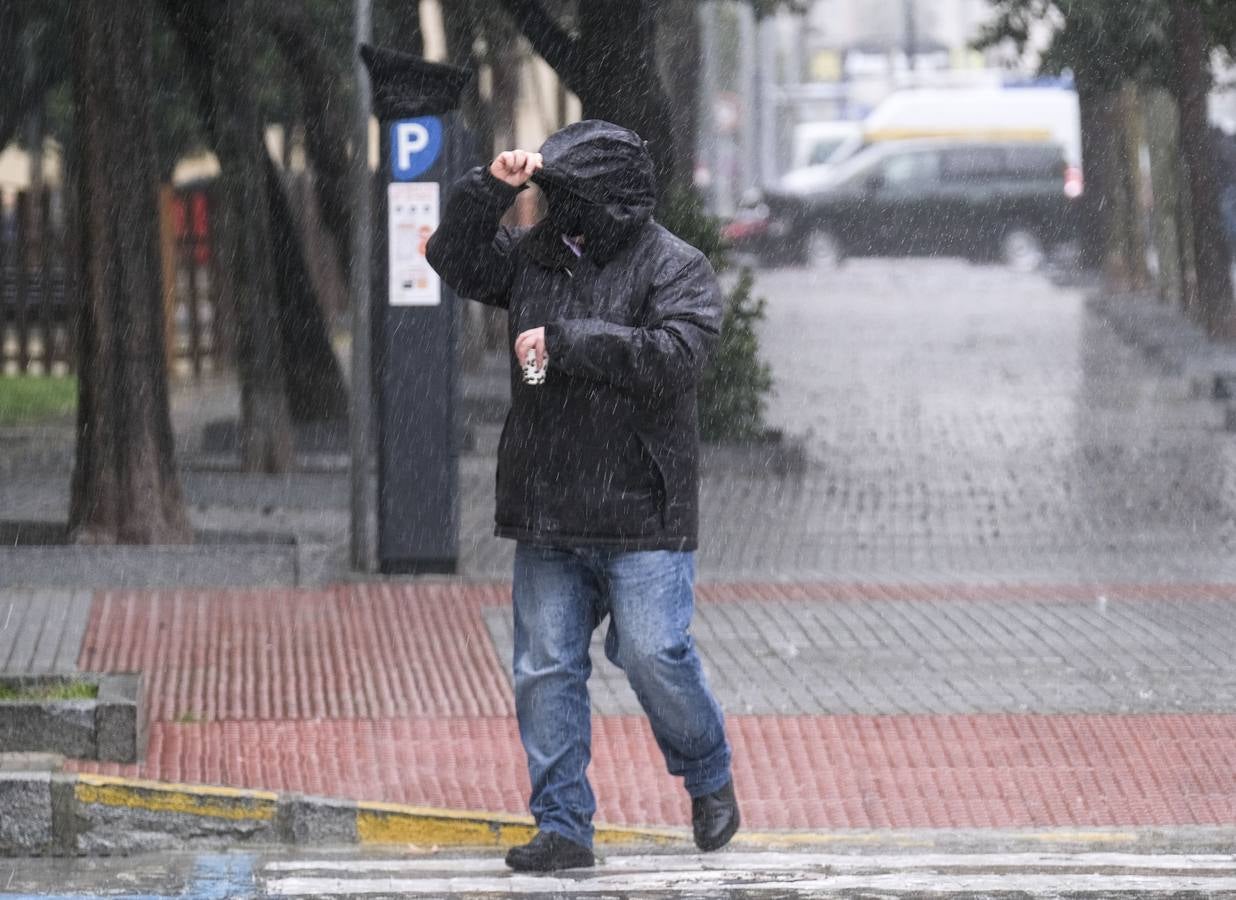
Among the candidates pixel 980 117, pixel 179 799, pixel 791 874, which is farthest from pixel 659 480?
pixel 980 117

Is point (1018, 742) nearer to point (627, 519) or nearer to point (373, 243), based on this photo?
point (627, 519)

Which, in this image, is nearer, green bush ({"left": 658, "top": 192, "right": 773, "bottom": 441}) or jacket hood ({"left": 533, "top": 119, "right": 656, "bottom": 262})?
jacket hood ({"left": 533, "top": 119, "right": 656, "bottom": 262})

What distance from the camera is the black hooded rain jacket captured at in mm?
5590

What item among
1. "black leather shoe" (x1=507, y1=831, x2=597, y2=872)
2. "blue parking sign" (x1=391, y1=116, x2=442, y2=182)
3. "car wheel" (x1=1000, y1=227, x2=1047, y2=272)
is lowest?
"black leather shoe" (x1=507, y1=831, x2=597, y2=872)

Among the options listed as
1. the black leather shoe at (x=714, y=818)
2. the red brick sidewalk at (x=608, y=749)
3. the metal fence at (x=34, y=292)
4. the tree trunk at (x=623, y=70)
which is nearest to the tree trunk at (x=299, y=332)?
the tree trunk at (x=623, y=70)

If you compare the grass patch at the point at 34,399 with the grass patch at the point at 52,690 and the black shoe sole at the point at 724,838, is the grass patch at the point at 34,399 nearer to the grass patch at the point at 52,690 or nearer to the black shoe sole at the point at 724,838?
the grass patch at the point at 52,690

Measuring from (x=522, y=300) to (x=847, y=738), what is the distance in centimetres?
245

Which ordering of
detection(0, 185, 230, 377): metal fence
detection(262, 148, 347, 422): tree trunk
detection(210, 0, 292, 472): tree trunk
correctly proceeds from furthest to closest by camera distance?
detection(0, 185, 230, 377): metal fence, detection(262, 148, 347, 422): tree trunk, detection(210, 0, 292, 472): tree trunk

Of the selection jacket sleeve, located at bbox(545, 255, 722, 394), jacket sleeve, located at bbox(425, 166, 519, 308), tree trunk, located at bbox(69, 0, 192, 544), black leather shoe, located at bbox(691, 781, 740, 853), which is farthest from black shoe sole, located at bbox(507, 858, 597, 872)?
tree trunk, located at bbox(69, 0, 192, 544)

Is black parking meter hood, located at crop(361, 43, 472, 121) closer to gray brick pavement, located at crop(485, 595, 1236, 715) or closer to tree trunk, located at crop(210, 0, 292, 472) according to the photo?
gray brick pavement, located at crop(485, 595, 1236, 715)

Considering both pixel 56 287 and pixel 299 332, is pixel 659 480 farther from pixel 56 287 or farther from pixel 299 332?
pixel 56 287

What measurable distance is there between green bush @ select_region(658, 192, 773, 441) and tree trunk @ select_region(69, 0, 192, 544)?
517 centimetres

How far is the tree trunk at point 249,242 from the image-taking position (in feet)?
47.2

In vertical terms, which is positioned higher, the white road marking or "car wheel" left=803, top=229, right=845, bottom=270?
"car wheel" left=803, top=229, right=845, bottom=270
